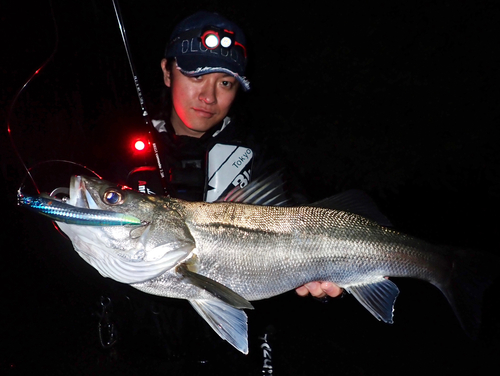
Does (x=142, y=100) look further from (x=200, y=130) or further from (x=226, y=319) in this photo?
(x=226, y=319)

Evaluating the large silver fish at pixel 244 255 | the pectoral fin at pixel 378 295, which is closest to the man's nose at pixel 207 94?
the large silver fish at pixel 244 255

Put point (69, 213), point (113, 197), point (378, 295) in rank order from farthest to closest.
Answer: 1. point (378, 295)
2. point (113, 197)
3. point (69, 213)

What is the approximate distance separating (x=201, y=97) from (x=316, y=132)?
4.22 meters

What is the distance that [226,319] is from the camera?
1.29 metres

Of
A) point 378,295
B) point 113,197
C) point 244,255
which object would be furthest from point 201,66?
point 378,295

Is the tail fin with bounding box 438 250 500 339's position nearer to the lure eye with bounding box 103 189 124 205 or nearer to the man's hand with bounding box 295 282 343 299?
the man's hand with bounding box 295 282 343 299

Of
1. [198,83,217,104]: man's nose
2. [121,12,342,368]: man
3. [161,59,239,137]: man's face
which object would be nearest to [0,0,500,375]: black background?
[121,12,342,368]: man

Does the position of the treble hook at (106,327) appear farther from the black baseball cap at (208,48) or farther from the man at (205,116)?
the black baseball cap at (208,48)

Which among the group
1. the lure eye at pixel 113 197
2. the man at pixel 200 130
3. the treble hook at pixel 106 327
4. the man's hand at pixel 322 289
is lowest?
the treble hook at pixel 106 327

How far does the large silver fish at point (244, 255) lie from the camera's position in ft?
3.88

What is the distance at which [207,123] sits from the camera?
2.18 meters

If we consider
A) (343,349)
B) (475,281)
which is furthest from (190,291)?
(343,349)

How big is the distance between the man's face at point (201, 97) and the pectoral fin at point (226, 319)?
1.29m

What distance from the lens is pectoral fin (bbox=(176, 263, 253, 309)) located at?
1180 millimetres
